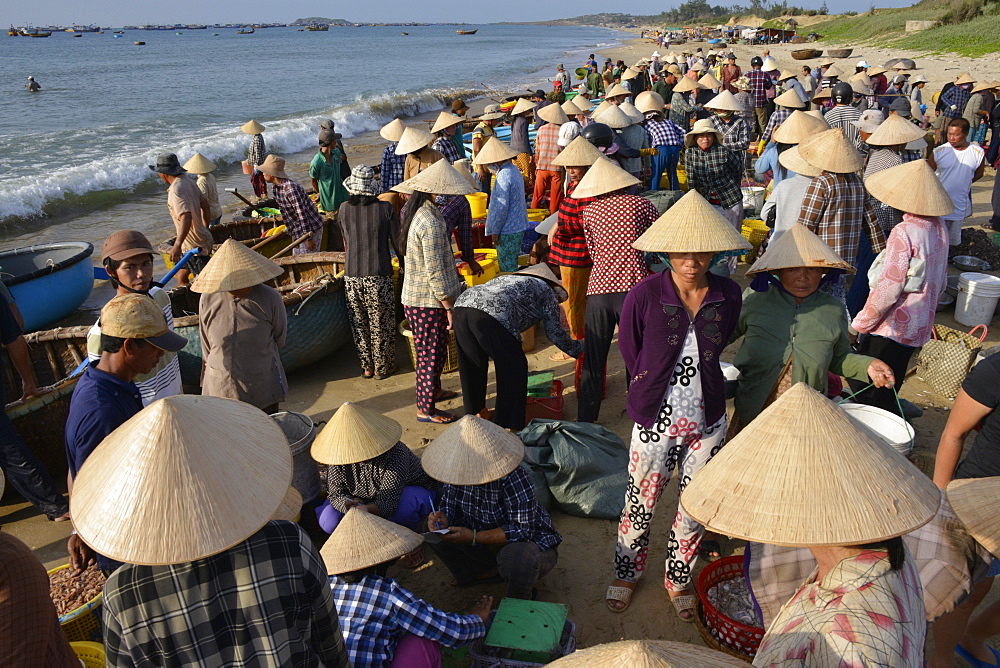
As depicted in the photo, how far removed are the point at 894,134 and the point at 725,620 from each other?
5220 millimetres

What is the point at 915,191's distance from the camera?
3.85m

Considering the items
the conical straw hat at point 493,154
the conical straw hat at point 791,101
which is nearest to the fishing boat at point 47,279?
the conical straw hat at point 493,154

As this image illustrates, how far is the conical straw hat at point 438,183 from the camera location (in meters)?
4.79

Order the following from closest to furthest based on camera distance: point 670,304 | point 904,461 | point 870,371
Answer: point 904,461
point 670,304
point 870,371

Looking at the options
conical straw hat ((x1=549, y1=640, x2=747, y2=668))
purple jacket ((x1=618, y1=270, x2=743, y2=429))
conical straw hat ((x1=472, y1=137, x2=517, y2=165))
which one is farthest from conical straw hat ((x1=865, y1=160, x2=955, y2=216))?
conical straw hat ((x1=472, y1=137, x2=517, y2=165))

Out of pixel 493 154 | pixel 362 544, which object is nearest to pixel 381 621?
pixel 362 544

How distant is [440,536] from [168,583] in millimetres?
1596

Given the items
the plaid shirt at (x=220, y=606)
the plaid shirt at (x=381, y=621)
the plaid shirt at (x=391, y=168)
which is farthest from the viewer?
the plaid shirt at (x=391, y=168)

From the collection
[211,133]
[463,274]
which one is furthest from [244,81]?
[463,274]

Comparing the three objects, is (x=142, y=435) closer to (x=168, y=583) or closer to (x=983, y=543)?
(x=168, y=583)

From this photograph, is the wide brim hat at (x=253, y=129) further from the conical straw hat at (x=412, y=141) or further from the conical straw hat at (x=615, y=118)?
the conical straw hat at (x=615, y=118)

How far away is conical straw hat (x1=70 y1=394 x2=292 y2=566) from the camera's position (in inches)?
62.2

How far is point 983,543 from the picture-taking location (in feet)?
6.44

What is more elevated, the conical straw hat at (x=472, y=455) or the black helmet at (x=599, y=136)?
the black helmet at (x=599, y=136)
